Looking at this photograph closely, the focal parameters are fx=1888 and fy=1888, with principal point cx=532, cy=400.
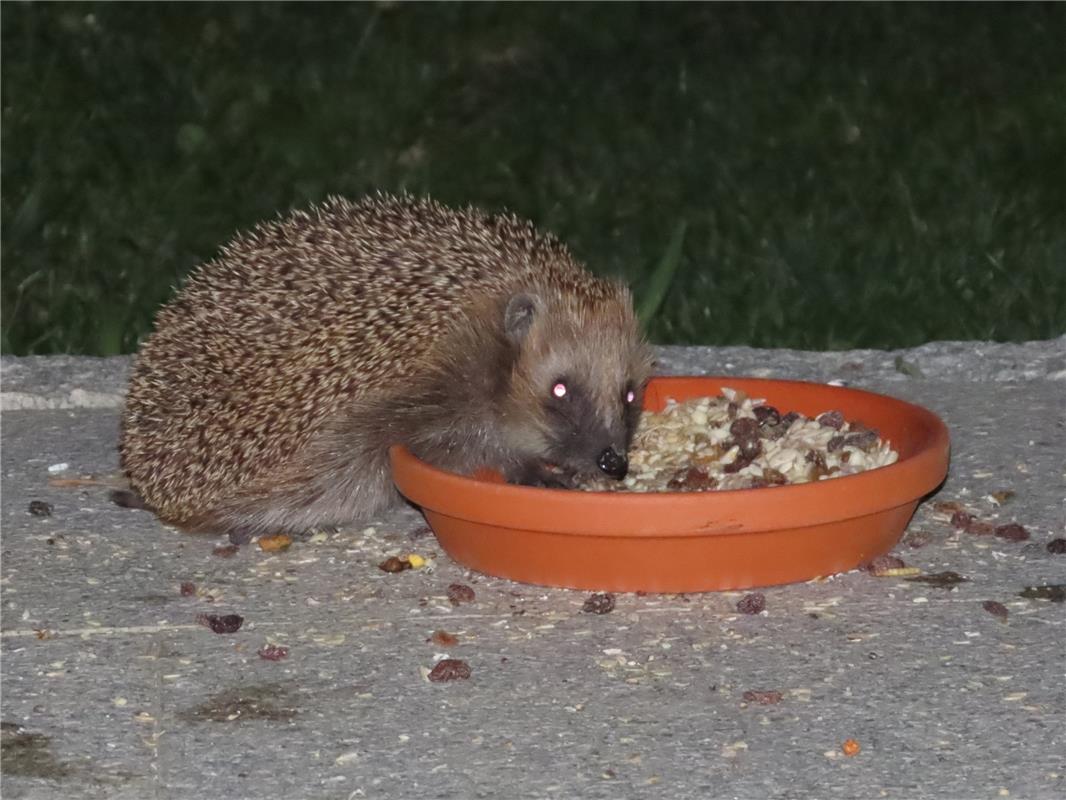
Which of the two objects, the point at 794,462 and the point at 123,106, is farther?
the point at 123,106

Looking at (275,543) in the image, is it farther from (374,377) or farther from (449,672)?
(449,672)

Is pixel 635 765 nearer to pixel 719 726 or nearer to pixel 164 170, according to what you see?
pixel 719 726

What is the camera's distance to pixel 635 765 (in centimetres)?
343

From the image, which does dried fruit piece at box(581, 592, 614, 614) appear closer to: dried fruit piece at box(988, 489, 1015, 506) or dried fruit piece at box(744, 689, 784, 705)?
dried fruit piece at box(744, 689, 784, 705)

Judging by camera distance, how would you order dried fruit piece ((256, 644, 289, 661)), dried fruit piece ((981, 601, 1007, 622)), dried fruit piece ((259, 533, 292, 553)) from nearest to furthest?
dried fruit piece ((256, 644, 289, 661))
dried fruit piece ((981, 601, 1007, 622))
dried fruit piece ((259, 533, 292, 553))

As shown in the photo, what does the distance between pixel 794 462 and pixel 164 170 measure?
479 cm

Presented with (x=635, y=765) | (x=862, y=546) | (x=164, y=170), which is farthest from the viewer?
(x=164, y=170)

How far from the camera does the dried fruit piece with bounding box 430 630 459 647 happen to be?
13.1 feet

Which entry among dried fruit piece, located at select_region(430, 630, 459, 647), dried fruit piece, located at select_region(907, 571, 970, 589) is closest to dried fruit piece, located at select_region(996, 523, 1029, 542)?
dried fruit piece, located at select_region(907, 571, 970, 589)

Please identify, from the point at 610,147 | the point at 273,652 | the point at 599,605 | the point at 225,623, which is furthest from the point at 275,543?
the point at 610,147

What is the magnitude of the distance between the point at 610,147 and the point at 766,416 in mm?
4206

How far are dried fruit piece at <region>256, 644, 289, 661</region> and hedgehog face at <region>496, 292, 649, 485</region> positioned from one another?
3.20 feet

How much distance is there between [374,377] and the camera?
4621 mm

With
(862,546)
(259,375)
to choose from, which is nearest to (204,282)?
(259,375)
